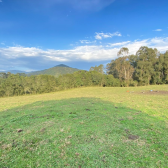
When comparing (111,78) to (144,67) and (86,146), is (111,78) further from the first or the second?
(86,146)

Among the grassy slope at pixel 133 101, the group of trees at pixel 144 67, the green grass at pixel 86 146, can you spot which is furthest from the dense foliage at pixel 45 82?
the green grass at pixel 86 146

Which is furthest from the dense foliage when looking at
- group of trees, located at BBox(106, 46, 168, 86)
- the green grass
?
the green grass

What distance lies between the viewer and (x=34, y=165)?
2514 millimetres

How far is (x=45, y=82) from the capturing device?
38.1 m

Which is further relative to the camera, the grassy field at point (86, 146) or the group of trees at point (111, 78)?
the group of trees at point (111, 78)

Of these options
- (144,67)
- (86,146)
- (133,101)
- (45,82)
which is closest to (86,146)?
(86,146)

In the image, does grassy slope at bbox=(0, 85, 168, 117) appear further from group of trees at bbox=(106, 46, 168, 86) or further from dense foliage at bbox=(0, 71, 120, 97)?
group of trees at bbox=(106, 46, 168, 86)

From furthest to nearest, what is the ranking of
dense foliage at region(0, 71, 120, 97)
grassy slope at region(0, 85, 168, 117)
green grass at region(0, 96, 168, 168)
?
1. dense foliage at region(0, 71, 120, 97)
2. grassy slope at region(0, 85, 168, 117)
3. green grass at region(0, 96, 168, 168)

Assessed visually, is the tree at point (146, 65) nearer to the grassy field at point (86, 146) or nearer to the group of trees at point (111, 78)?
the group of trees at point (111, 78)

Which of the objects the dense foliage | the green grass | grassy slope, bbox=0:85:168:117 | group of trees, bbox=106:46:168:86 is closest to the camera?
the green grass

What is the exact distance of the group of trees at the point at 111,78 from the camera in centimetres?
3450

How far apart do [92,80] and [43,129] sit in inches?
1761

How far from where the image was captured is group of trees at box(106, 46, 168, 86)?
39969 mm

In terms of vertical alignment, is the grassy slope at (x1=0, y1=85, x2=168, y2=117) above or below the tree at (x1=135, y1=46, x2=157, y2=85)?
below
